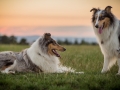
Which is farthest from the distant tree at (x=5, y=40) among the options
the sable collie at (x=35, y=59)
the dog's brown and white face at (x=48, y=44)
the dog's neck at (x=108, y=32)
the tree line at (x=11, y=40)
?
the dog's neck at (x=108, y=32)

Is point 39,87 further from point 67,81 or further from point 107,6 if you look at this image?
point 107,6

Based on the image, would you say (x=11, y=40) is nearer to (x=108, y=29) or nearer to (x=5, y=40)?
(x=5, y=40)

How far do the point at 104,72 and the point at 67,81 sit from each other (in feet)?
6.09

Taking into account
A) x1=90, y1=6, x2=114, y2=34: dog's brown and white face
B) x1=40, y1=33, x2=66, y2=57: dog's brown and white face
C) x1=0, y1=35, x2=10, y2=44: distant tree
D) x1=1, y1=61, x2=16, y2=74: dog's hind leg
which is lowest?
x1=1, y1=61, x2=16, y2=74: dog's hind leg

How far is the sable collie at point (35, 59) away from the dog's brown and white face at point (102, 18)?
1346 mm

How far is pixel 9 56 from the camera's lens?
25.2ft

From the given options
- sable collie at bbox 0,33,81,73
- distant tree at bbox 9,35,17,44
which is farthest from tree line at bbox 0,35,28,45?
sable collie at bbox 0,33,81,73

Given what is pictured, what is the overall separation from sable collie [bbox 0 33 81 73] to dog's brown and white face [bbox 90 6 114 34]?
4.42 ft

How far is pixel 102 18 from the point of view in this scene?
707 centimetres

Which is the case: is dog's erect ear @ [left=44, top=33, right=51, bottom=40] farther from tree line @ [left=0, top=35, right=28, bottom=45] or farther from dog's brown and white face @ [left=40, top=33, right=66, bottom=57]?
tree line @ [left=0, top=35, right=28, bottom=45]

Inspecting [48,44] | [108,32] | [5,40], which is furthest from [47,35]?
[5,40]

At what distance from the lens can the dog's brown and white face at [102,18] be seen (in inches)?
278

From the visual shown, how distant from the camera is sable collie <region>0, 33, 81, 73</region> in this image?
7.46 meters

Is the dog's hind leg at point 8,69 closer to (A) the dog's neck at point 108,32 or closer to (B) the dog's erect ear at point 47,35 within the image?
(B) the dog's erect ear at point 47,35
